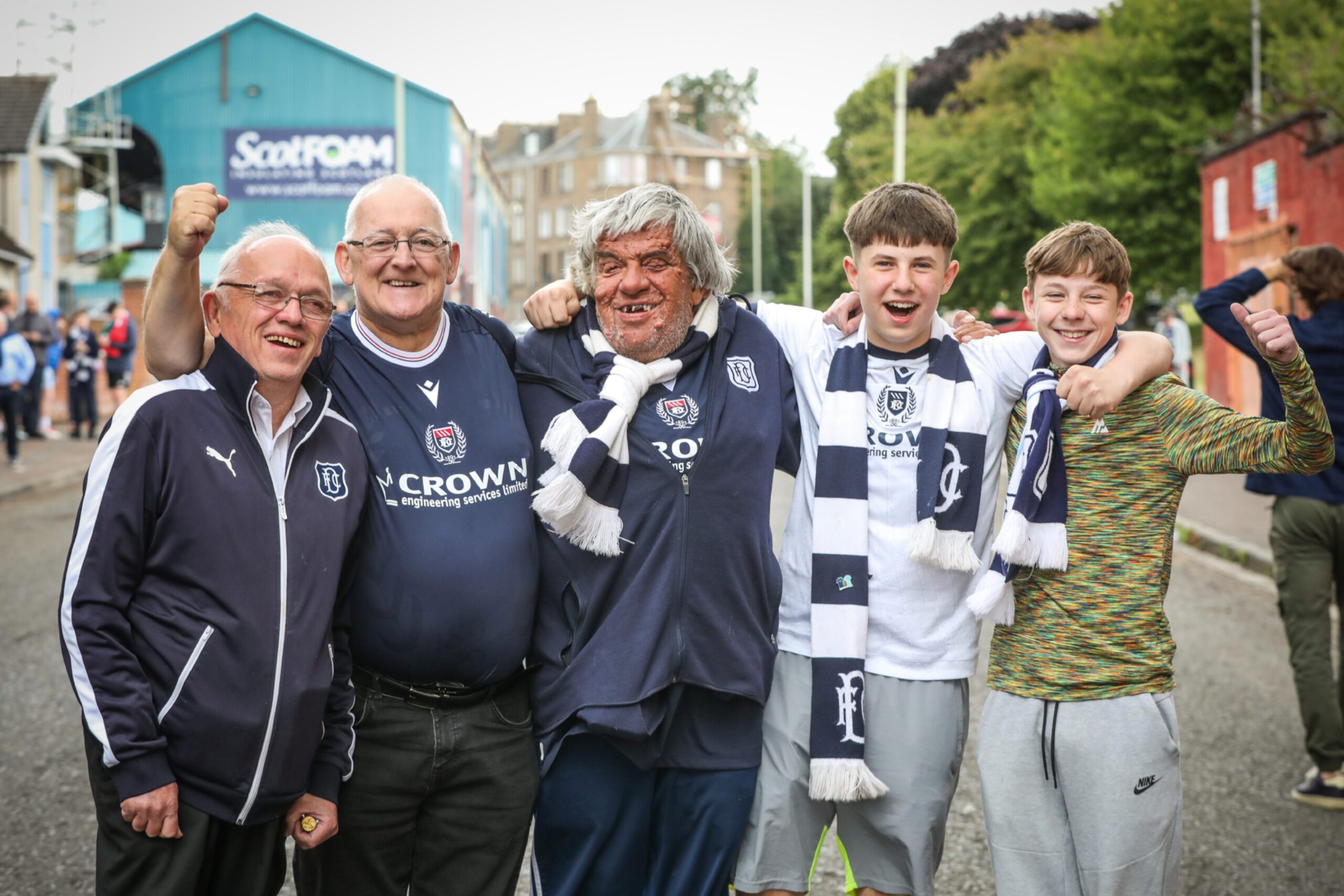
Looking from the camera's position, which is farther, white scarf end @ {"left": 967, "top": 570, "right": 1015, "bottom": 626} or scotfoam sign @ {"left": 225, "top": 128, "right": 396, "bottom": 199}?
scotfoam sign @ {"left": 225, "top": 128, "right": 396, "bottom": 199}

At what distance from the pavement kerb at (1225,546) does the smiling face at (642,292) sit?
23.3ft

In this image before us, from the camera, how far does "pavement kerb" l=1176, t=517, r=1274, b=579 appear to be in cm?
980

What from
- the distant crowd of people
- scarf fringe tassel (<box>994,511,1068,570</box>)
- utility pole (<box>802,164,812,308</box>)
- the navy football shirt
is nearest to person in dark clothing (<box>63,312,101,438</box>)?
the distant crowd of people

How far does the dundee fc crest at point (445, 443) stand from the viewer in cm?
302

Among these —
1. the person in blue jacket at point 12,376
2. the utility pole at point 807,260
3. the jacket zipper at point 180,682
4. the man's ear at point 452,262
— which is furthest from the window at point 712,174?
the jacket zipper at point 180,682

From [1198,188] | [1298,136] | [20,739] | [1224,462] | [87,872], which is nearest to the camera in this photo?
[1224,462]

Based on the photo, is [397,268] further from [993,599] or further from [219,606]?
[993,599]

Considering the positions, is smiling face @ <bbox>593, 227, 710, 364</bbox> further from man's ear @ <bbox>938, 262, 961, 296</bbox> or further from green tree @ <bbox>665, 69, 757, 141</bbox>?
green tree @ <bbox>665, 69, 757, 141</bbox>

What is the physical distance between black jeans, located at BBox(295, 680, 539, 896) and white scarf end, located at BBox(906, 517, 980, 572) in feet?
3.69

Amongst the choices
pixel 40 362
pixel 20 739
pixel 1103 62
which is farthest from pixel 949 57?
pixel 20 739

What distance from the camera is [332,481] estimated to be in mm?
2832

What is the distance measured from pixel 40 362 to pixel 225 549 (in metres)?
18.5

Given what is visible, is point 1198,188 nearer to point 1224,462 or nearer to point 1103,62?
point 1103,62

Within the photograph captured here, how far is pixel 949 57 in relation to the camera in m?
49.1
